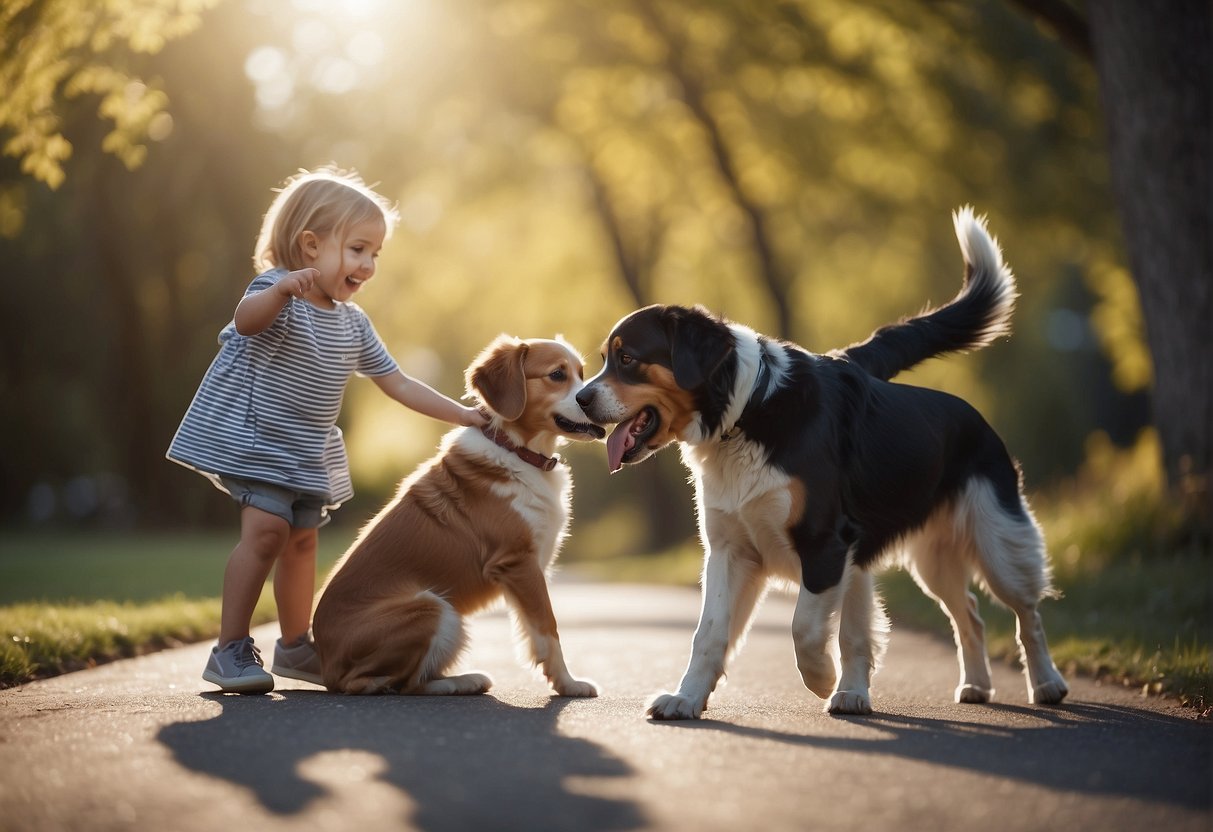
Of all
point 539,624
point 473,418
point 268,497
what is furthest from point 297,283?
point 539,624

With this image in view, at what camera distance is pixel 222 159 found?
20.6 metres

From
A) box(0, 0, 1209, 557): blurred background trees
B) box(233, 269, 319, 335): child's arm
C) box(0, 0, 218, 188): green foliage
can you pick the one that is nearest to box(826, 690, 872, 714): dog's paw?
box(233, 269, 319, 335): child's arm

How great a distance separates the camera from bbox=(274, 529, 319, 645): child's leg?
5605mm

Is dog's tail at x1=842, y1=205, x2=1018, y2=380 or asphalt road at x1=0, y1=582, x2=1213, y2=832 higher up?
dog's tail at x1=842, y1=205, x2=1018, y2=380

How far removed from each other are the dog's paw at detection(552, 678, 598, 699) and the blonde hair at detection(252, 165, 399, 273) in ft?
6.95

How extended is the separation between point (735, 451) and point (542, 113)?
16966 millimetres

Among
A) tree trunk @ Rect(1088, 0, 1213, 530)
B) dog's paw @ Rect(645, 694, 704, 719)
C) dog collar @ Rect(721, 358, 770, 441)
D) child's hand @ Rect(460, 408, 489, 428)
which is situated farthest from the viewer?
tree trunk @ Rect(1088, 0, 1213, 530)

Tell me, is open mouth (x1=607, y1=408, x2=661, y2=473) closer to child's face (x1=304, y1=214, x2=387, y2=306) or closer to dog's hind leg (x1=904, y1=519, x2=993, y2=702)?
dog's hind leg (x1=904, y1=519, x2=993, y2=702)

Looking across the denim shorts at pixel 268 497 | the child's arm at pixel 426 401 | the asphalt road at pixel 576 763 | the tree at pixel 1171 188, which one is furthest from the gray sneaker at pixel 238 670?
the tree at pixel 1171 188

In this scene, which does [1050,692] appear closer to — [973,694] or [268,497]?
[973,694]

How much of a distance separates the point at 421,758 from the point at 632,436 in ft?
6.15

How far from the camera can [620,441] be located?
5.23 metres

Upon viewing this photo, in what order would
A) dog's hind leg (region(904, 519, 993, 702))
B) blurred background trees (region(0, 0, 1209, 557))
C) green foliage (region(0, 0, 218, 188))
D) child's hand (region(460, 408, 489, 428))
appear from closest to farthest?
dog's hind leg (region(904, 519, 993, 702)) → child's hand (region(460, 408, 489, 428)) → green foliage (region(0, 0, 218, 188)) → blurred background trees (region(0, 0, 1209, 557))

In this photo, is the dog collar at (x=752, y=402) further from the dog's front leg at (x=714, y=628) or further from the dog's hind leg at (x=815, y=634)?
the dog's hind leg at (x=815, y=634)
